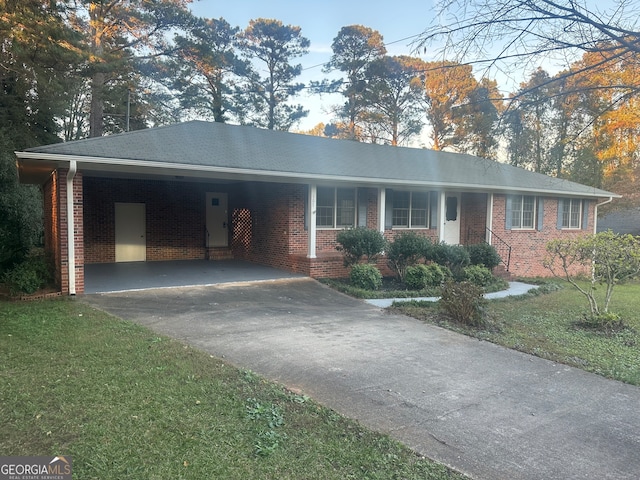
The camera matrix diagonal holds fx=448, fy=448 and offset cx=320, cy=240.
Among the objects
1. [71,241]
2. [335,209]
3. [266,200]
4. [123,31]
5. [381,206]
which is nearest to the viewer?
[71,241]

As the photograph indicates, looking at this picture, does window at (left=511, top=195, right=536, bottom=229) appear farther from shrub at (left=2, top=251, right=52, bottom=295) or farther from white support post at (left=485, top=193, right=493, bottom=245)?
shrub at (left=2, top=251, right=52, bottom=295)

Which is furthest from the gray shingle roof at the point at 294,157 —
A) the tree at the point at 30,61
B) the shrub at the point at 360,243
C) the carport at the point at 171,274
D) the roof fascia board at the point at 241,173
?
the tree at the point at 30,61

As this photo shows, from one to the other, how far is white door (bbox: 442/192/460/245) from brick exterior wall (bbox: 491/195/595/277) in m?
1.26

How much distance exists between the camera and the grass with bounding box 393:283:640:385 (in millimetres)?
5797

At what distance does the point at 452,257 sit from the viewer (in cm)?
1202

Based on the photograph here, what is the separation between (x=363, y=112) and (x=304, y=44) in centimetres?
564

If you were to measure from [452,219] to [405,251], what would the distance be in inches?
204

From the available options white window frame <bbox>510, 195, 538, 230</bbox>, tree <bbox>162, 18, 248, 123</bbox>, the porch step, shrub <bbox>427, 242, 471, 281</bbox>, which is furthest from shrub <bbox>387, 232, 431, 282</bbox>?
tree <bbox>162, 18, 248, 123</bbox>

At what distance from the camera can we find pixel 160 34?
2031 centimetres

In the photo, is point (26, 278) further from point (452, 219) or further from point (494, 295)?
point (452, 219)

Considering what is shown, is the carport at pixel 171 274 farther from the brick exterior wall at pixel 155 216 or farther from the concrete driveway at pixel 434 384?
the concrete driveway at pixel 434 384

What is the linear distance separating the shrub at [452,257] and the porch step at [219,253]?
6.69m

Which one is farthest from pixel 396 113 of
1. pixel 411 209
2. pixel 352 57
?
pixel 411 209

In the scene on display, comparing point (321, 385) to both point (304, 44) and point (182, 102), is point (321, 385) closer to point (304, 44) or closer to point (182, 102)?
point (182, 102)
